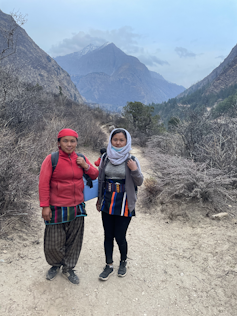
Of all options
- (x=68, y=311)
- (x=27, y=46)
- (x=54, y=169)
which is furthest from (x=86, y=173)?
(x=27, y=46)

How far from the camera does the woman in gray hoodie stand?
197 cm

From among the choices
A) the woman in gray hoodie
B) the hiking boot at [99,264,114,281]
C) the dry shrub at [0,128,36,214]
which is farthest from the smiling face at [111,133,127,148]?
the dry shrub at [0,128,36,214]

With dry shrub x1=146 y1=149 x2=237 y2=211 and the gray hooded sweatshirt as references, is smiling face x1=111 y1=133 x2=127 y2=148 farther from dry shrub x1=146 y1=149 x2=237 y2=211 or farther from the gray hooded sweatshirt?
dry shrub x1=146 y1=149 x2=237 y2=211

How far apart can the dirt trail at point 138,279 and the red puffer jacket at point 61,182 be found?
1.04 meters

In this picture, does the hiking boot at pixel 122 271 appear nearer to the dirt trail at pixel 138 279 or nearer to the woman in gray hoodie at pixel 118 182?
the dirt trail at pixel 138 279

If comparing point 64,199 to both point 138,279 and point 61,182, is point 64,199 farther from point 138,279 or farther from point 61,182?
point 138,279

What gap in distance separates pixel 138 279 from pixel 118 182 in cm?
144

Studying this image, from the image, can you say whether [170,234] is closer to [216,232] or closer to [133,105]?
[216,232]

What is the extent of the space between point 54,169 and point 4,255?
5.23ft

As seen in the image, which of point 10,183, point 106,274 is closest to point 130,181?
point 106,274

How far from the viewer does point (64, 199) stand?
191cm

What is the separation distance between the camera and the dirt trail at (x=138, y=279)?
1.98m

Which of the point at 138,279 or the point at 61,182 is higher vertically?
the point at 61,182

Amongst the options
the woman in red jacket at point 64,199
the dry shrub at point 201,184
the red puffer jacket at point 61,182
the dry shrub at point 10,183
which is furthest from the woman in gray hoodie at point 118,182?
the dry shrub at point 201,184
